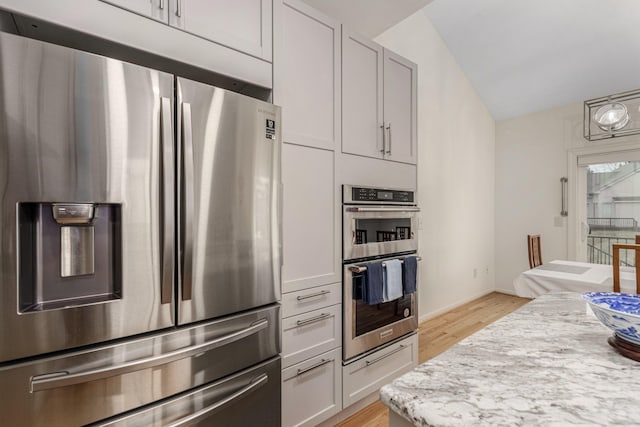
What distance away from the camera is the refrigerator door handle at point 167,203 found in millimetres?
1090

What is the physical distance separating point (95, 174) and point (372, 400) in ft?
6.91

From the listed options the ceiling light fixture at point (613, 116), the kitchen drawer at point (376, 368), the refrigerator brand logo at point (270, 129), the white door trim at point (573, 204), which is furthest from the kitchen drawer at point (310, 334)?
the white door trim at point (573, 204)

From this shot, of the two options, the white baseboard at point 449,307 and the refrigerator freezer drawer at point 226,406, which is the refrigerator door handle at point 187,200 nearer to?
the refrigerator freezer drawer at point 226,406

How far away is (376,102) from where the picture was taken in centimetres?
210

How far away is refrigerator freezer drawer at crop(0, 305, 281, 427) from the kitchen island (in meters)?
0.80

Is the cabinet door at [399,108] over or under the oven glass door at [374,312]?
over

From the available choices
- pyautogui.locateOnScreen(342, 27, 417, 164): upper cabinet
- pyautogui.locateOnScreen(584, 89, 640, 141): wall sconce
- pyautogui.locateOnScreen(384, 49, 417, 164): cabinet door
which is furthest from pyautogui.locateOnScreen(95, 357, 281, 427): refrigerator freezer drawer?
pyautogui.locateOnScreen(584, 89, 640, 141): wall sconce

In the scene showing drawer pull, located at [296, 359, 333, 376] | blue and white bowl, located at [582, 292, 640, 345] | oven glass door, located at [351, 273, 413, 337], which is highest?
blue and white bowl, located at [582, 292, 640, 345]

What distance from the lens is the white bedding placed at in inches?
83.8

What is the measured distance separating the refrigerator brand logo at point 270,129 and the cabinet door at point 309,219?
0.65 feet

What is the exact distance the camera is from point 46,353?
2.99 feet

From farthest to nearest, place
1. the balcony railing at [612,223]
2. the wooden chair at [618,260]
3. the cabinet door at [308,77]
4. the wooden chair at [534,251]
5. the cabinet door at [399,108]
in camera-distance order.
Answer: the balcony railing at [612,223] < the wooden chair at [534,251] < the cabinet door at [399,108] < the wooden chair at [618,260] < the cabinet door at [308,77]

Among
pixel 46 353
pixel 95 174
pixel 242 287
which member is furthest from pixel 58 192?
pixel 242 287

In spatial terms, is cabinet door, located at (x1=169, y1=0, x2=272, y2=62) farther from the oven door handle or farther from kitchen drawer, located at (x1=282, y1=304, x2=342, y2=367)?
kitchen drawer, located at (x1=282, y1=304, x2=342, y2=367)
